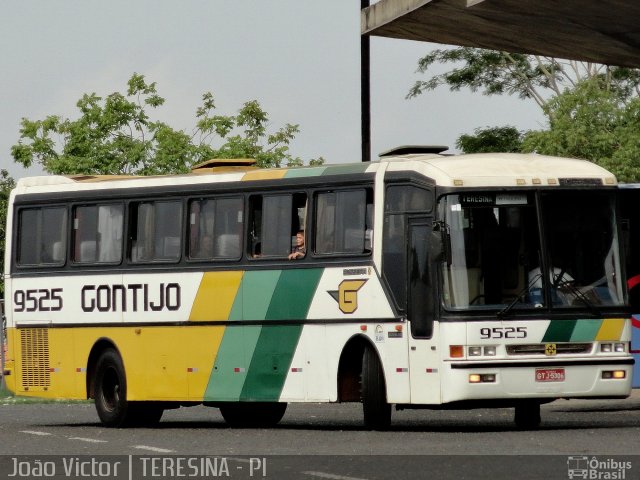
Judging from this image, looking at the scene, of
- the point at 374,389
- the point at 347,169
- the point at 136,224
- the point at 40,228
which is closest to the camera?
the point at 374,389

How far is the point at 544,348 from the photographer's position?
61.8 ft

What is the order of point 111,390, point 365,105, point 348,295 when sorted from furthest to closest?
point 365,105 → point 111,390 → point 348,295

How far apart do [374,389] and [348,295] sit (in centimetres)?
114

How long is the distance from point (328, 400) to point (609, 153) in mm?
34813

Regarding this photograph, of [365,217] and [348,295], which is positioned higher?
[365,217]

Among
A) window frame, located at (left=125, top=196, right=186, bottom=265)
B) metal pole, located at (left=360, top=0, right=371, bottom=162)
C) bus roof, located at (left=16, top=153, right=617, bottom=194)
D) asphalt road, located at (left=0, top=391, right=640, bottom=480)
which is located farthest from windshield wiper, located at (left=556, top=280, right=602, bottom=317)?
metal pole, located at (left=360, top=0, right=371, bottom=162)

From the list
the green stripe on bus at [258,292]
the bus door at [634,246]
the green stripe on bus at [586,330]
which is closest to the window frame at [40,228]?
the green stripe on bus at [258,292]

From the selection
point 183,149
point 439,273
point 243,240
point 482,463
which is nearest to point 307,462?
point 482,463

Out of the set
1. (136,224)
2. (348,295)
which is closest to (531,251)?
(348,295)

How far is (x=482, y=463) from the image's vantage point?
14.7m

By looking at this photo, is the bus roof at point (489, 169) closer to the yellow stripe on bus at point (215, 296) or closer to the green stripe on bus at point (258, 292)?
the green stripe on bus at point (258, 292)

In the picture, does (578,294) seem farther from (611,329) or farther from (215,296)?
(215,296)

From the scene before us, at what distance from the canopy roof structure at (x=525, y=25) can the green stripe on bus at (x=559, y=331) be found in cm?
890

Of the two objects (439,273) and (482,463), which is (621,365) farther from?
(482,463)
